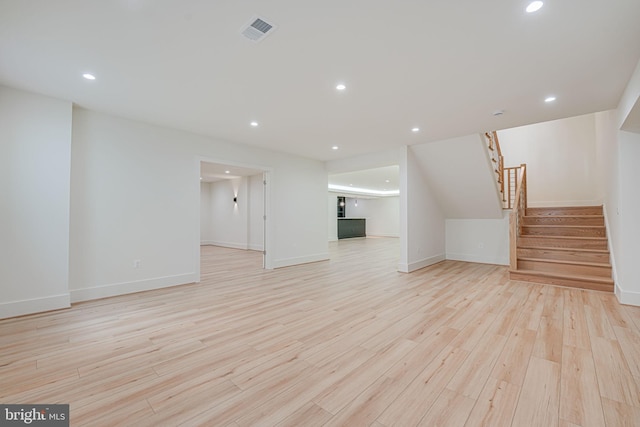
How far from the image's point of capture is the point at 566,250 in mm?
4719

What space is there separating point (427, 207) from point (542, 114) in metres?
2.89

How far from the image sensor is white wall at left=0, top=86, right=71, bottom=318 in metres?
3.06

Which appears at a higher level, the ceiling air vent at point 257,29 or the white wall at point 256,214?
the ceiling air vent at point 257,29

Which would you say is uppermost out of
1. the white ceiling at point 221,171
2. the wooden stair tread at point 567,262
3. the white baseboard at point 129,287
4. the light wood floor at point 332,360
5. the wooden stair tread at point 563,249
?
the white ceiling at point 221,171

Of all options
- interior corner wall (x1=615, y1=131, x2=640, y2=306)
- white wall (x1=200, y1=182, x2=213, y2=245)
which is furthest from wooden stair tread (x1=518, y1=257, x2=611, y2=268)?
white wall (x1=200, y1=182, x2=213, y2=245)

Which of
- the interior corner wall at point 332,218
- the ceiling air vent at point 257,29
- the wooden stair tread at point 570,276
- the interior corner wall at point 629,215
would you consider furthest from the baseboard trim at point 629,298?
the interior corner wall at point 332,218

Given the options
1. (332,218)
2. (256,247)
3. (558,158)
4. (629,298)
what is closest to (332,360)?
(629,298)

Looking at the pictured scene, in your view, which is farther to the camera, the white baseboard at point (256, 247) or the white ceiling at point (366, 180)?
the white ceiling at point (366, 180)

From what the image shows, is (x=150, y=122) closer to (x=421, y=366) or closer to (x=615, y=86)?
(x=421, y=366)

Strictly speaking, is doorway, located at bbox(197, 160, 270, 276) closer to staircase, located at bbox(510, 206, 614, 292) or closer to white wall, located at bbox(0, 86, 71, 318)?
white wall, located at bbox(0, 86, 71, 318)

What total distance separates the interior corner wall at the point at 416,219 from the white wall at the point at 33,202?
5.37m

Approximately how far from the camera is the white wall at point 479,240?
21.0ft

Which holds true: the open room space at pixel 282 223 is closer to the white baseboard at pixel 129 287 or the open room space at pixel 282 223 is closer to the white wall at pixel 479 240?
the white baseboard at pixel 129 287

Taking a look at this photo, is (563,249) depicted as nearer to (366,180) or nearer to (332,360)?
(332,360)
